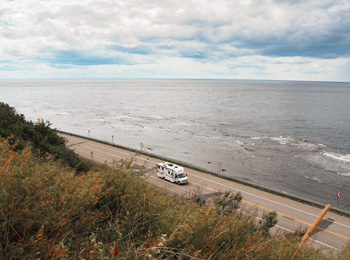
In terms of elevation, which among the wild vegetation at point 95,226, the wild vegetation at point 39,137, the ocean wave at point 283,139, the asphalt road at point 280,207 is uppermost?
the wild vegetation at point 95,226

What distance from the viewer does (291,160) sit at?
42312 millimetres

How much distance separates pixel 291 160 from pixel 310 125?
3504 centimetres

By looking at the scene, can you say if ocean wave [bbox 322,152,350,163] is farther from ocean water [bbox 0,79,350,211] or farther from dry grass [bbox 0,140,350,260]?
dry grass [bbox 0,140,350,260]

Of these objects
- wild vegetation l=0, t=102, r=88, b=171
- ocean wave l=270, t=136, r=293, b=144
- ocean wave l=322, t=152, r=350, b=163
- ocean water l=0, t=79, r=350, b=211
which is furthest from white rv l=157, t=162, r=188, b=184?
ocean wave l=270, t=136, r=293, b=144

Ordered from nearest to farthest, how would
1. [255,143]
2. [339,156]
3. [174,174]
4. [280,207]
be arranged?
[280,207] < [174,174] < [339,156] < [255,143]

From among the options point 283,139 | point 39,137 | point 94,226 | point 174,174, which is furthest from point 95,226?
point 283,139

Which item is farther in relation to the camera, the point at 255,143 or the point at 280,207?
the point at 255,143

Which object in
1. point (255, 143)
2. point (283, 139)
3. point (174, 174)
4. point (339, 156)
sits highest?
point (174, 174)

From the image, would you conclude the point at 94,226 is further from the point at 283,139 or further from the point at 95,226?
the point at 283,139

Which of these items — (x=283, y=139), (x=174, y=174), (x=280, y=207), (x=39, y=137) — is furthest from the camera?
(x=283, y=139)

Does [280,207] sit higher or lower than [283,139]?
lower

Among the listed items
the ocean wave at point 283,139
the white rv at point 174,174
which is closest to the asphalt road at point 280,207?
the white rv at point 174,174

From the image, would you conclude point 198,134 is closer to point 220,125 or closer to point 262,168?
point 220,125

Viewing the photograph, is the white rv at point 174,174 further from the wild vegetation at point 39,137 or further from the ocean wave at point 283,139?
the ocean wave at point 283,139
